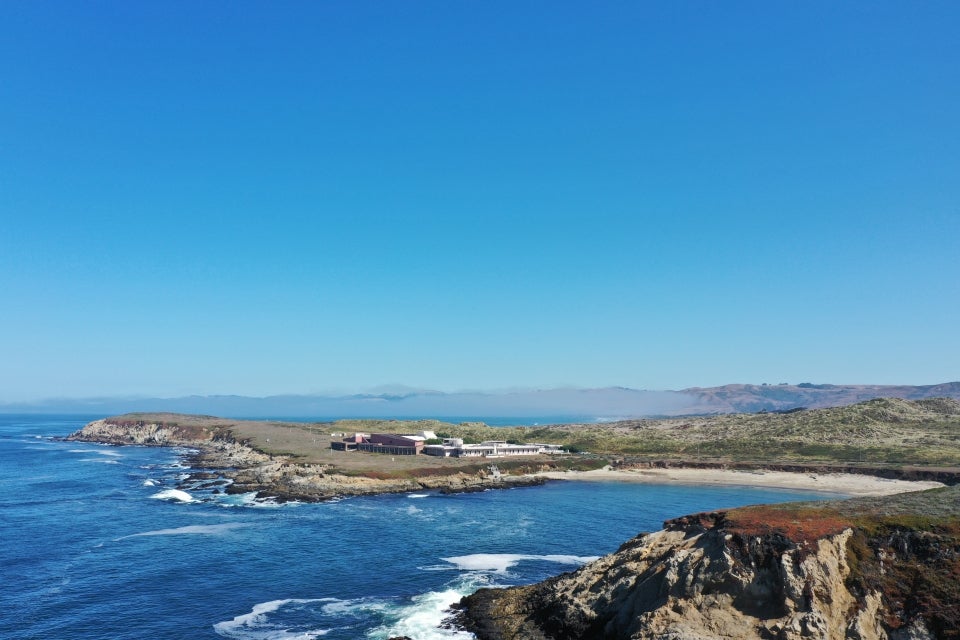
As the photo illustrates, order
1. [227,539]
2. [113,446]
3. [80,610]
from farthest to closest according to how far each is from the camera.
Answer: [113,446], [227,539], [80,610]

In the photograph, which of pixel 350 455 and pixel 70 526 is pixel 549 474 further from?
pixel 70 526

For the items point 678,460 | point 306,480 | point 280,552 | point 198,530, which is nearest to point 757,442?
point 678,460

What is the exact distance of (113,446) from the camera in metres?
181

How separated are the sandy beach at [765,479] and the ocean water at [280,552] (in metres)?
7.49

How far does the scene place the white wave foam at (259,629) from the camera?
123 ft

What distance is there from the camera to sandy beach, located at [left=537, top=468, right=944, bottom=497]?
308 feet

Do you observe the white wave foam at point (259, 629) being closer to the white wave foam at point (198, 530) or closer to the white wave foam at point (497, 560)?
the white wave foam at point (497, 560)

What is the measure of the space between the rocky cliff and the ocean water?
10.7 meters

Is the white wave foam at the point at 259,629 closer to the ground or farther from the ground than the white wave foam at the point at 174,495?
farther from the ground

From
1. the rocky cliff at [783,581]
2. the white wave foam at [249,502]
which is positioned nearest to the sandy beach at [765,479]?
the white wave foam at [249,502]

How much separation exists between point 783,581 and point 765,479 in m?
89.4

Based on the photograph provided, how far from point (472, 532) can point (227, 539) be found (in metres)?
27.7

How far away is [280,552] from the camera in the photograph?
57156mm

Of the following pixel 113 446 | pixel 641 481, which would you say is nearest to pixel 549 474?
pixel 641 481
